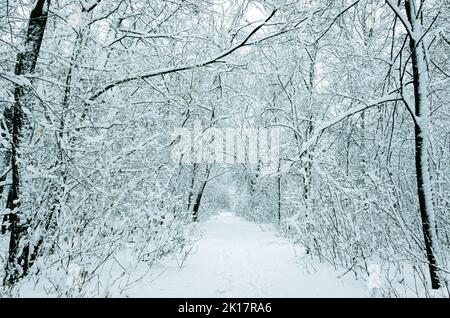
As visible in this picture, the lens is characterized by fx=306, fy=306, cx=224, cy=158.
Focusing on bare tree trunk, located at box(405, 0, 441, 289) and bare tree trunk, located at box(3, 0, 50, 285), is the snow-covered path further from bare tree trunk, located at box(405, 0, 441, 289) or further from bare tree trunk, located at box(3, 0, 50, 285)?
bare tree trunk, located at box(3, 0, 50, 285)

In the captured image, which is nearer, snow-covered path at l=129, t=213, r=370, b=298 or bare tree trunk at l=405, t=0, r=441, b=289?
bare tree trunk at l=405, t=0, r=441, b=289

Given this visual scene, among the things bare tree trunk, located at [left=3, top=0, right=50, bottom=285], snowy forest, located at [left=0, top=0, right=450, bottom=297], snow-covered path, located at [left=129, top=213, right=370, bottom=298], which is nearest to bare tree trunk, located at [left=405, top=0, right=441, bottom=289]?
snowy forest, located at [left=0, top=0, right=450, bottom=297]

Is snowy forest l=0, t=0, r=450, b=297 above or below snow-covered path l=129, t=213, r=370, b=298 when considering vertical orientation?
above

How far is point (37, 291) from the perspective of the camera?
312cm

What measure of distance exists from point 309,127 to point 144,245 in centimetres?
569

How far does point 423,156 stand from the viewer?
10.5 ft

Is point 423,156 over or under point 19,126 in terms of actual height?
under

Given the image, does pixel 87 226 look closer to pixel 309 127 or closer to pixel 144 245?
pixel 144 245

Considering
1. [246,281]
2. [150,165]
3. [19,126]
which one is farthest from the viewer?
[150,165]

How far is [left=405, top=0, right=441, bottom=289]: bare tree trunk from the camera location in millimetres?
3117

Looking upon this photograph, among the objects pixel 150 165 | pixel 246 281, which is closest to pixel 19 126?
pixel 150 165

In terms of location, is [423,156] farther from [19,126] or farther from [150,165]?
[19,126]

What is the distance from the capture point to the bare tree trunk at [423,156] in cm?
312
